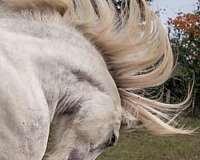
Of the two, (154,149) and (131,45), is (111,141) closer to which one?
(131,45)

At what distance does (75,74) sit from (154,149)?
867 centimetres

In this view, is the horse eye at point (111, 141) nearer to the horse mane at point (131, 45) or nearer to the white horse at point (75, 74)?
the white horse at point (75, 74)

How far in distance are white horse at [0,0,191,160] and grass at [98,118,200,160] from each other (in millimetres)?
6717

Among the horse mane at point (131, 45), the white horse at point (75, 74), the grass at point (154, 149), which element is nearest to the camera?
the white horse at point (75, 74)

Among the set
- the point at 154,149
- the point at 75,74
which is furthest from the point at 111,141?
the point at 154,149

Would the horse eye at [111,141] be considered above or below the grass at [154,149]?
above

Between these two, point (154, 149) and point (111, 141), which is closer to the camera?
point (111, 141)

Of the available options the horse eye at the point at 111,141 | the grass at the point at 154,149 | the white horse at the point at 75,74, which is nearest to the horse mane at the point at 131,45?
the white horse at the point at 75,74

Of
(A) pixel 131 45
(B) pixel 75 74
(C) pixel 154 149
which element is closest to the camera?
(B) pixel 75 74

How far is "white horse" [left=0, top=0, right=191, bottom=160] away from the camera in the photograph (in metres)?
1.93

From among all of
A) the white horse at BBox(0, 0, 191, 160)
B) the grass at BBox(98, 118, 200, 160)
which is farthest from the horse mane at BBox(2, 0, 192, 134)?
the grass at BBox(98, 118, 200, 160)

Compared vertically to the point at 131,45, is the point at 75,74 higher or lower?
lower

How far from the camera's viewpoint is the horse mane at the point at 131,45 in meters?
2.30

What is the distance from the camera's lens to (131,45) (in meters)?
2.35
